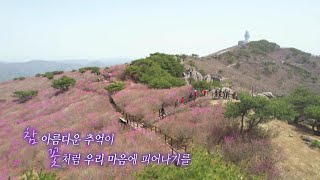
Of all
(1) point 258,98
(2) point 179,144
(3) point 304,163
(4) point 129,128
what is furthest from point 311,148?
(4) point 129,128

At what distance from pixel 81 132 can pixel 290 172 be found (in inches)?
667

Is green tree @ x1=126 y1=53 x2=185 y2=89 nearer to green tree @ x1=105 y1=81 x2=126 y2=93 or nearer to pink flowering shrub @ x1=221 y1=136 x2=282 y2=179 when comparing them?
green tree @ x1=105 y1=81 x2=126 y2=93

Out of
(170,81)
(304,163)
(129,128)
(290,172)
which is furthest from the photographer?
(170,81)

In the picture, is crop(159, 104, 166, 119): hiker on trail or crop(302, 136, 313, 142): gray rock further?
crop(159, 104, 166, 119): hiker on trail

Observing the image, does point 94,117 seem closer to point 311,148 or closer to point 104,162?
point 104,162

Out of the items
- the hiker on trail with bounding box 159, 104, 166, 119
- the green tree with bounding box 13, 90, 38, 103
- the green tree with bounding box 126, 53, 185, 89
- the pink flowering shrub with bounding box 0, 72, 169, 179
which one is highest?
the green tree with bounding box 126, 53, 185, 89

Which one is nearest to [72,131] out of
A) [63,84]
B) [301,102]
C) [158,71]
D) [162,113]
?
[162,113]

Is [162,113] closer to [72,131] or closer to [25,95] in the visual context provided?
[72,131]

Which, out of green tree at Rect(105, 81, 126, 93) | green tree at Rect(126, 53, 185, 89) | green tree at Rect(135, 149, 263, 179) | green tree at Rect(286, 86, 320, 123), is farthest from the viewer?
green tree at Rect(126, 53, 185, 89)

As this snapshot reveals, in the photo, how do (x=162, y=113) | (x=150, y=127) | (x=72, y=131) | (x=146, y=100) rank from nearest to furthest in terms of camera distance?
(x=150, y=127) → (x=72, y=131) → (x=162, y=113) → (x=146, y=100)

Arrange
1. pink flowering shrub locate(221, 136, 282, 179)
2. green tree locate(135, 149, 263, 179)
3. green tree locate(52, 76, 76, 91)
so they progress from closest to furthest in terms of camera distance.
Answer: green tree locate(135, 149, 263, 179)
pink flowering shrub locate(221, 136, 282, 179)
green tree locate(52, 76, 76, 91)

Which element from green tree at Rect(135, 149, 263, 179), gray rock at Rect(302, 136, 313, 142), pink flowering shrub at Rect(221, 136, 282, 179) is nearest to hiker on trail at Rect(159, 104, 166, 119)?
pink flowering shrub at Rect(221, 136, 282, 179)

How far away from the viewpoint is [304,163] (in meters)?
19.9

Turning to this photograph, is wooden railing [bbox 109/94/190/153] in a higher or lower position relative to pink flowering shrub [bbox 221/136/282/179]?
lower
